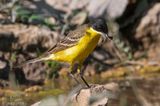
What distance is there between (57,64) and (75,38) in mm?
2898

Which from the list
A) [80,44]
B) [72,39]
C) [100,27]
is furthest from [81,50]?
[100,27]

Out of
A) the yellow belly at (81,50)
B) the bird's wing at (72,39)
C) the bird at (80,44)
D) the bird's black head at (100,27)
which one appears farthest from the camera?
the bird's wing at (72,39)

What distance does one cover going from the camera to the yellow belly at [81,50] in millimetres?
8406

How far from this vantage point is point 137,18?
13.3 meters

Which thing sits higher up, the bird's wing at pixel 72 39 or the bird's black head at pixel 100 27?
the bird's wing at pixel 72 39

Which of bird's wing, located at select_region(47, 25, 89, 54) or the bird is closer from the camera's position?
the bird

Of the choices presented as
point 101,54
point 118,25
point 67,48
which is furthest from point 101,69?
point 67,48

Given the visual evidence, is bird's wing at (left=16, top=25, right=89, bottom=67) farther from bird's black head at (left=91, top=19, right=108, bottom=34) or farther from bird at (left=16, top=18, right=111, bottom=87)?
bird's black head at (left=91, top=19, right=108, bottom=34)

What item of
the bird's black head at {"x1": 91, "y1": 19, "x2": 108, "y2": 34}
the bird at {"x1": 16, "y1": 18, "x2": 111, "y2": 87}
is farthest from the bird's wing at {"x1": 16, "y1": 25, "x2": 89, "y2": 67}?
the bird's black head at {"x1": 91, "y1": 19, "x2": 108, "y2": 34}

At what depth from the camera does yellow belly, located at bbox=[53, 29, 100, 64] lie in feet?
27.6

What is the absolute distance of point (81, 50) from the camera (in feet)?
28.0

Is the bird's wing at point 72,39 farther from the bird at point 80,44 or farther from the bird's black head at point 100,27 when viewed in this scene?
the bird's black head at point 100,27

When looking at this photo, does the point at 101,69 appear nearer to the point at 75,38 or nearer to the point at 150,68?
the point at 150,68

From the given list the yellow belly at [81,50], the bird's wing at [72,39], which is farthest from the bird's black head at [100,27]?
the bird's wing at [72,39]
